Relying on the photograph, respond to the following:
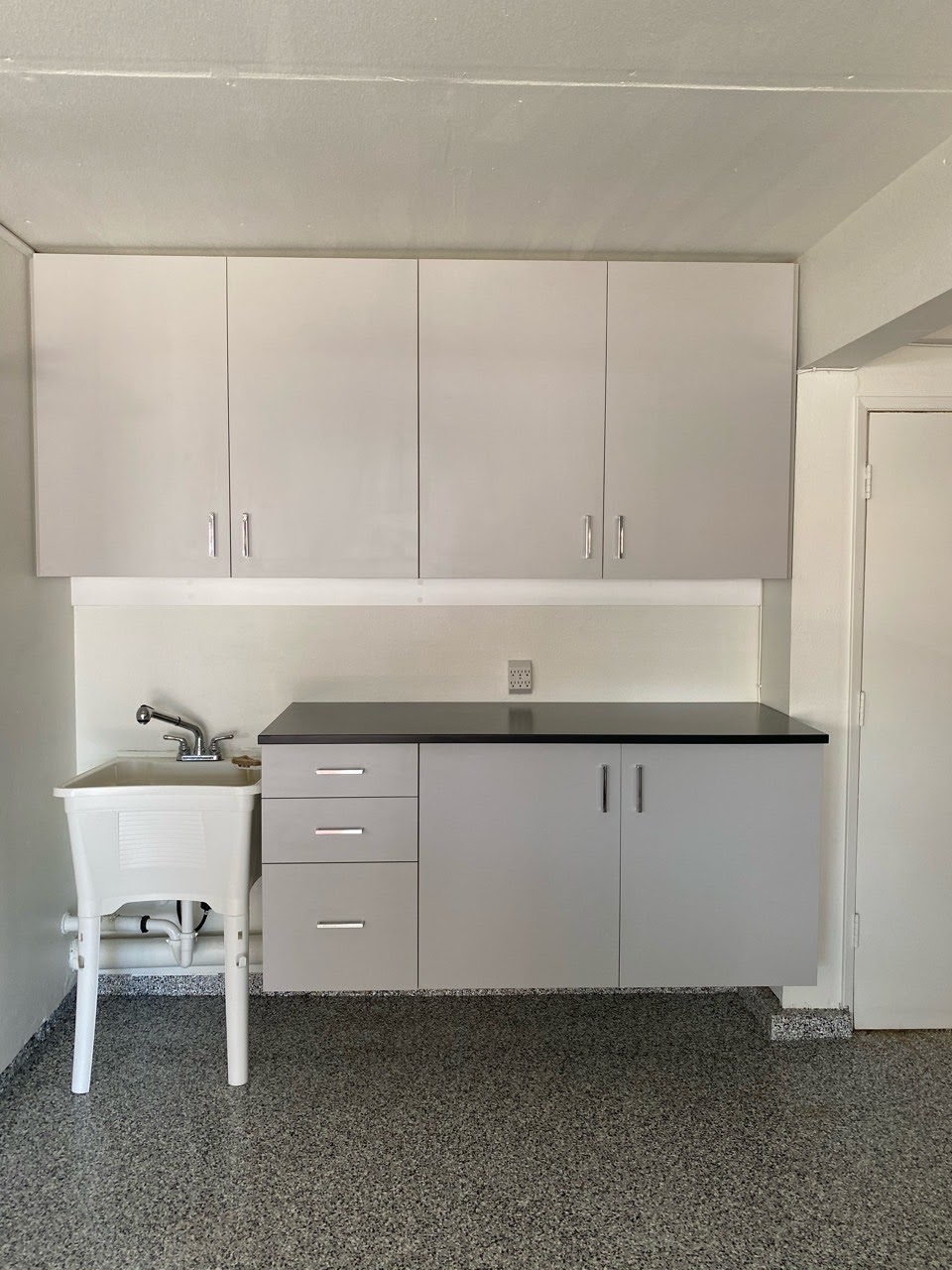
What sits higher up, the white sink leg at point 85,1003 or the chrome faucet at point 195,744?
the chrome faucet at point 195,744

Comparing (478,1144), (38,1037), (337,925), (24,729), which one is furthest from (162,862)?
(478,1144)

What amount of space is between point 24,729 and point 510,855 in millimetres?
1510

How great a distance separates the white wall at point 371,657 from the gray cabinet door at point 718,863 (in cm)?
53

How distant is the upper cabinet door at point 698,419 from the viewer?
2600 millimetres

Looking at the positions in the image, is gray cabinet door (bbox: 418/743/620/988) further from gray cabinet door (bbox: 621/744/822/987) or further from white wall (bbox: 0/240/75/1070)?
white wall (bbox: 0/240/75/1070)

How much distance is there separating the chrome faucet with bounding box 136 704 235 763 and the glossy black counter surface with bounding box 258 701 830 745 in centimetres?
30

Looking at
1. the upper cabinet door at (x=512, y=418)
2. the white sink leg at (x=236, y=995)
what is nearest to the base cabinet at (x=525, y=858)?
the white sink leg at (x=236, y=995)

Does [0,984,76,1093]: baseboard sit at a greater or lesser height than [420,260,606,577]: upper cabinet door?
lesser

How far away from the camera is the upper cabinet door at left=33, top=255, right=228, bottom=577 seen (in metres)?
2.56

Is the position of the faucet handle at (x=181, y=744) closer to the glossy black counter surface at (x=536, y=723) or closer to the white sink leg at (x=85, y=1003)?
the glossy black counter surface at (x=536, y=723)

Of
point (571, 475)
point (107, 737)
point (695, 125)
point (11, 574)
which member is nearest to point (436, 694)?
point (571, 475)

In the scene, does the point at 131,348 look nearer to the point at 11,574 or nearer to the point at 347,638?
the point at 11,574

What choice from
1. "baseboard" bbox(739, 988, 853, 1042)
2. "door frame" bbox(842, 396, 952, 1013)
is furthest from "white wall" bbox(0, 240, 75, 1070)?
"door frame" bbox(842, 396, 952, 1013)

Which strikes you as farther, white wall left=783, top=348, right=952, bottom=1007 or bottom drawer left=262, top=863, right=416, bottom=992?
white wall left=783, top=348, right=952, bottom=1007
